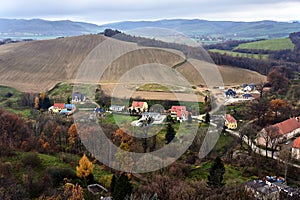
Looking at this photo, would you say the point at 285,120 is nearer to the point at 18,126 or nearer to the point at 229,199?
the point at 229,199

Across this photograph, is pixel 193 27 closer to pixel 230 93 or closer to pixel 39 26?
pixel 39 26

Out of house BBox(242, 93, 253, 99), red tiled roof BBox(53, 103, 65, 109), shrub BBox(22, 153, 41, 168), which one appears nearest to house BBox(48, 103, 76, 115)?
red tiled roof BBox(53, 103, 65, 109)

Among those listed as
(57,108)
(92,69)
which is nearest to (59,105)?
(57,108)

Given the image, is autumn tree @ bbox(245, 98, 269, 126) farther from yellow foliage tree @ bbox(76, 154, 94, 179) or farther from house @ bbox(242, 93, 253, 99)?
yellow foliage tree @ bbox(76, 154, 94, 179)

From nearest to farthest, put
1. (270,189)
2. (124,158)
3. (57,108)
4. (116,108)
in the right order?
1. (270,189)
2. (124,158)
3. (116,108)
4. (57,108)

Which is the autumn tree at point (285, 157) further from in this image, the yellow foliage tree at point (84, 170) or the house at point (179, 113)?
the yellow foliage tree at point (84, 170)

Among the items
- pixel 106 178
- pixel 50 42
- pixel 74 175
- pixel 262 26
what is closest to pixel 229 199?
pixel 106 178

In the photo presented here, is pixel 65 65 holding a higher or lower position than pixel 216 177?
higher

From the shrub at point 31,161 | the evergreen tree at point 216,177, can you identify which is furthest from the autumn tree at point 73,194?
the evergreen tree at point 216,177
